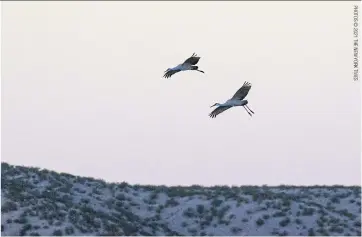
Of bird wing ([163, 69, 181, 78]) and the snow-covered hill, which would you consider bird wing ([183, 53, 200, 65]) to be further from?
the snow-covered hill

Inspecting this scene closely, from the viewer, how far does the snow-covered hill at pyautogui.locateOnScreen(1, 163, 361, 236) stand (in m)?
43.8

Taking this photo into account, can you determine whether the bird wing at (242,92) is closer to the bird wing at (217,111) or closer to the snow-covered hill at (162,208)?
the bird wing at (217,111)

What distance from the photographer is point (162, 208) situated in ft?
170

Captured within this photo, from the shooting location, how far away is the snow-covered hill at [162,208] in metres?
43.8

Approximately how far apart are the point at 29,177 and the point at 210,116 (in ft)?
97.7

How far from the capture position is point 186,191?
179 feet

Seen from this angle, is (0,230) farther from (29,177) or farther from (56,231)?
(29,177)

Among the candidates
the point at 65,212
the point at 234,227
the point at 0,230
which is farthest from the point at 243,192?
the point at 0,230

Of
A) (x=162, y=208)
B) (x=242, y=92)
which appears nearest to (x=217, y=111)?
(x=242, y=92)

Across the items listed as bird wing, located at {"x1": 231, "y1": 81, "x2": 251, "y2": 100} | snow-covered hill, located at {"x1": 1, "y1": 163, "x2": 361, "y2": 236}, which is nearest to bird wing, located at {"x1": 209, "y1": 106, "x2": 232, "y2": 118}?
bird wing, located at {"x1": 231, "y1": 81, "x2": 251, "y2": 100}

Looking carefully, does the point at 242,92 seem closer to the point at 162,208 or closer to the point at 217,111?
the point at 217,111

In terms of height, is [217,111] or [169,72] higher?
[169,72]

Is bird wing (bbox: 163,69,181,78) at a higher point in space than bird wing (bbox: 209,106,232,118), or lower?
higher

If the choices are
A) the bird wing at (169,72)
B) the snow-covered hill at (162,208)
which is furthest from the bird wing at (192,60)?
the snow-covered hill at (162,208)
